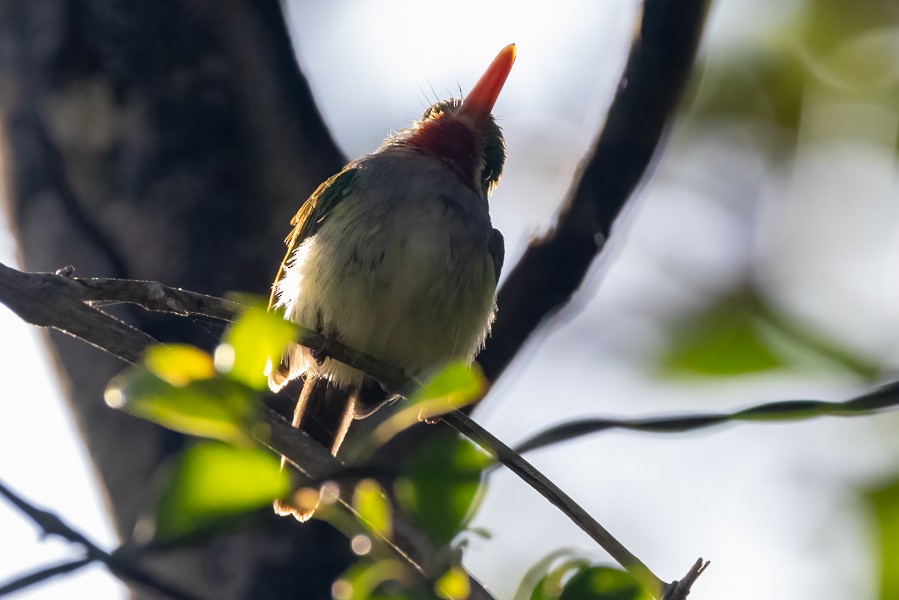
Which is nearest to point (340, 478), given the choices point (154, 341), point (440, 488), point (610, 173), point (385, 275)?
point (440, 488)

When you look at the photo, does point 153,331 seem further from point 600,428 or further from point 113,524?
point 600,428

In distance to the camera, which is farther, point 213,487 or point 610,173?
point 610,173

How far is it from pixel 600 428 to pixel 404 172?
94.8 inches

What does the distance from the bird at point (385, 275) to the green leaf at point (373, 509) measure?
171cm

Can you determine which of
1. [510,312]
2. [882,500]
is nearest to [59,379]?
[510,312]

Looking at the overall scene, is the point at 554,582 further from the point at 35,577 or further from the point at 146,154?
the point at 146,154

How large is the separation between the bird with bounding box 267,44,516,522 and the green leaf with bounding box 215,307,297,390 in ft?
6.20

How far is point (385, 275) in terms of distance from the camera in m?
3.12

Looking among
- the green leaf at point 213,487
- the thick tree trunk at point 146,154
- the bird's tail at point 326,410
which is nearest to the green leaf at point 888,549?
the green leaf at point 213,487

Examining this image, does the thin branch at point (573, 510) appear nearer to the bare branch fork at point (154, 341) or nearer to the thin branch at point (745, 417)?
the bare branch fork at point (154, 341)

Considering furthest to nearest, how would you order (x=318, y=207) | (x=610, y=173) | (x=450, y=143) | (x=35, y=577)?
(x=450, y=143)
(x=318, y=207)
(x=610, y=173)
(x=35, y=577)

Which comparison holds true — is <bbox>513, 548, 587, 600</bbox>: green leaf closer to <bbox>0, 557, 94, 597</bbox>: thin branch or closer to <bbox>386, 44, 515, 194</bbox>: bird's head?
<bbox>0, 557, 94, 597</bbox>: thin branch

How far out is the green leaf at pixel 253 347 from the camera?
39.3 inches

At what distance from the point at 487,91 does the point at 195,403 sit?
123 inches
